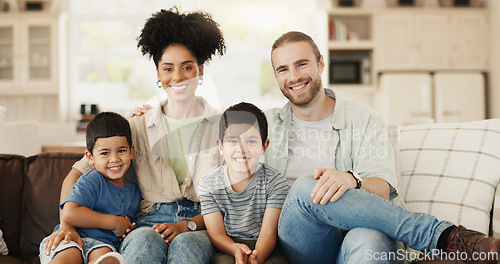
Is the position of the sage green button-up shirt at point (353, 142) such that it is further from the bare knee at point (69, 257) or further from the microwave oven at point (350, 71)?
the microwave oven at point (350, 71)

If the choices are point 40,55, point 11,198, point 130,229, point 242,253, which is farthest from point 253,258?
point 40,55

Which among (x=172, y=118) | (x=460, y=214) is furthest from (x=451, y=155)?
(x=172, y=118)

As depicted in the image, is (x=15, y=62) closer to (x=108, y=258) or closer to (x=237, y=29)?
(x=237, y=29)

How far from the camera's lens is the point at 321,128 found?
1443mm

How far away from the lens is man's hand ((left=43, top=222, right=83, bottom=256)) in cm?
120

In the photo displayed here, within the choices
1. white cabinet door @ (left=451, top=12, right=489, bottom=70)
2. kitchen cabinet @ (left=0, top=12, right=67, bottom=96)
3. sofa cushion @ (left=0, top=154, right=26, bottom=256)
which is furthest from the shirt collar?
white cabinet door @ (left=451, top=12, right=489, bottom=70)

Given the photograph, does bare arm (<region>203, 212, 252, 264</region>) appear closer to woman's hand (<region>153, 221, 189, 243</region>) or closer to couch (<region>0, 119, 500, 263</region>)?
woman's hand (<region>153, 221, 189, 243</region>)

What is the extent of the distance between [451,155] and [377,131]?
318 millimetres

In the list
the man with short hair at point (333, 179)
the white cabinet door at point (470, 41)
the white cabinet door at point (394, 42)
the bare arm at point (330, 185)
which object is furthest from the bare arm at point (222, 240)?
the white cabinet door at point (470, 41)

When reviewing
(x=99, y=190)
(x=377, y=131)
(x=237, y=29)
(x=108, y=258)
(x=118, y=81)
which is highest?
(x=237, y=29)

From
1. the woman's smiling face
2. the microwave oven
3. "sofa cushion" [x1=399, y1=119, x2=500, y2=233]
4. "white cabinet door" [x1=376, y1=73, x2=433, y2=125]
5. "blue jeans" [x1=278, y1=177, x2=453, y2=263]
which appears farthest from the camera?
the microwave oven

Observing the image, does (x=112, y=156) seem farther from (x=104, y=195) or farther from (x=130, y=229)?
(x=130, y=229)

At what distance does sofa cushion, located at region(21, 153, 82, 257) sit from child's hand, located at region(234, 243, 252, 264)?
2.22 feet

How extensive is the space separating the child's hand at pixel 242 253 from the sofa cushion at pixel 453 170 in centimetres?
65
